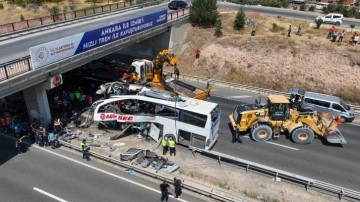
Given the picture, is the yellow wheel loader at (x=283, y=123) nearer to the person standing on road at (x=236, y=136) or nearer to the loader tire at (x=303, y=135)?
the loader tire at (x=303, y=135)

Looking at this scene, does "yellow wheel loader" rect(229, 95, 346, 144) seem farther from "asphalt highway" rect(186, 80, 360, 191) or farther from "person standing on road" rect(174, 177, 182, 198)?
"person standing on road" rect(174, 177, 182, 198)

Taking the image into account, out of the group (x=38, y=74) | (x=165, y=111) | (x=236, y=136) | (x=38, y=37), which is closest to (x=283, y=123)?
(x=236, y=136)

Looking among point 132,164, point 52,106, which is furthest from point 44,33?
point 132,164

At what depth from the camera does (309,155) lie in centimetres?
2072

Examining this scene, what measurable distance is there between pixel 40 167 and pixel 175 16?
2561 centimetres

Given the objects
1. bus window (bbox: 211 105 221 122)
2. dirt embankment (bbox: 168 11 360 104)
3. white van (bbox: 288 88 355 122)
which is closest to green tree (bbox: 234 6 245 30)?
dirt embankment (bbox: 168 11 360 104)

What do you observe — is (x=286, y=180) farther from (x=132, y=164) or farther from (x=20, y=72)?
(x=20, y=72)

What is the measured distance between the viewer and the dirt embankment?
32.1 m

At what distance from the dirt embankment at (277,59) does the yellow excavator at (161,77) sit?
28.6 feet

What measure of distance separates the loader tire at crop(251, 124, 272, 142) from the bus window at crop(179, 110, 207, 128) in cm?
433

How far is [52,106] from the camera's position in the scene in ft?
85.6

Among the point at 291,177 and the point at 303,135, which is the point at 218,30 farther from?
the point at 291,177

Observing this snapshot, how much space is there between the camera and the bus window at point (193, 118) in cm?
1956

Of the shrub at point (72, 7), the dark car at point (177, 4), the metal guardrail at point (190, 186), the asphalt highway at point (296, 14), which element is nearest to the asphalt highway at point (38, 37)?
the dark car at point (177, 4)
